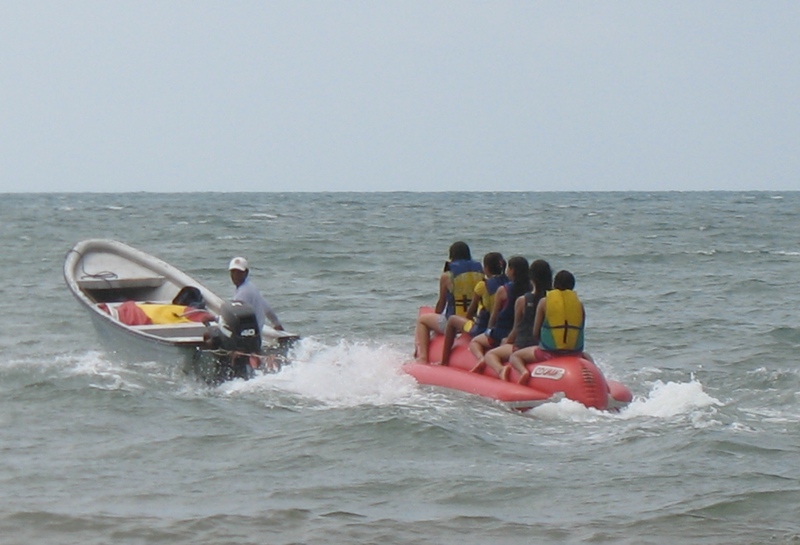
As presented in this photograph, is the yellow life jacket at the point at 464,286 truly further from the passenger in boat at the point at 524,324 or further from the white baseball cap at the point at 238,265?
the white baseball cap at the point at 238,265

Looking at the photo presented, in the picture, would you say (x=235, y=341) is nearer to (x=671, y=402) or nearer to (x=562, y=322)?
(x=562, y=322)

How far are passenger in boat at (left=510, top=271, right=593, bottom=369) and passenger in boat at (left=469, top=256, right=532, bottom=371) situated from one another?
38 cm

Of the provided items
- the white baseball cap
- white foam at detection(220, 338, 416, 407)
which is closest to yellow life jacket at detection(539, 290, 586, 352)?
white foam at detection(220, 338, 416, 407)

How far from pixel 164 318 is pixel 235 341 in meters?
1.86

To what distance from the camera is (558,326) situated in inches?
415

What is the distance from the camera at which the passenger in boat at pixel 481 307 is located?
1130cm

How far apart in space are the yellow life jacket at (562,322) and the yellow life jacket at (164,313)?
14.6 feet

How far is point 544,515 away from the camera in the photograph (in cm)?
766

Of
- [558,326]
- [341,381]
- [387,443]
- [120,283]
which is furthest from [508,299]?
[120,283]

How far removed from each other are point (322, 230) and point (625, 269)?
17507mm

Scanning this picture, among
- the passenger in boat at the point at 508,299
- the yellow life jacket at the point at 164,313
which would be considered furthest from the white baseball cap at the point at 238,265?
the passenger in boat at the point at 508,299

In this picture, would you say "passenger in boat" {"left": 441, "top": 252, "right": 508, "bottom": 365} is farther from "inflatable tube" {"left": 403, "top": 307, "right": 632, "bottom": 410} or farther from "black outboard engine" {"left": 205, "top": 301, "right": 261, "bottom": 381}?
"black outboard engine" {"left": 205, "top": 301, "right": 261, "bottom": 381}

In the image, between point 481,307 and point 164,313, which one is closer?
point 481,307

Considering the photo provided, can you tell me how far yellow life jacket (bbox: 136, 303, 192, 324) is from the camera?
1323 centimetres
